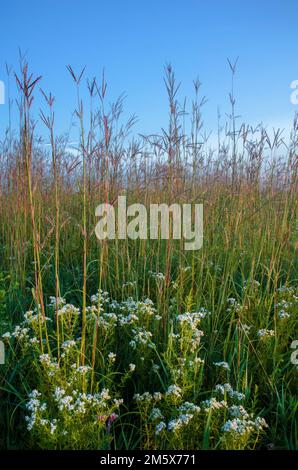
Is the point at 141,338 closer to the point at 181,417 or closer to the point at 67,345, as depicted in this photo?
the point at 67,345

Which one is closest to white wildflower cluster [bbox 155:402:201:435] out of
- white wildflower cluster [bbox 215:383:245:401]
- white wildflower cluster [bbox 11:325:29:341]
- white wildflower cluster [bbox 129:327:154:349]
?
white wildflower cluster [bbox 215:383:245:401]

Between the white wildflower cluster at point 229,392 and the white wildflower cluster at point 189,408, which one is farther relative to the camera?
the white wildflower cluster at point 229,392

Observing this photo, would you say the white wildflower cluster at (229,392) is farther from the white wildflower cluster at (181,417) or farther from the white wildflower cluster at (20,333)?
the white wildflower cluster at (20,333)

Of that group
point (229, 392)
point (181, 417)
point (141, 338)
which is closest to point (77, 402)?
point (181, 417)

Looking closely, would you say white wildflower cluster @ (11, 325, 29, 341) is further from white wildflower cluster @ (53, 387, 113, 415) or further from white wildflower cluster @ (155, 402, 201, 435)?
white wildflower cluster @ (155, 402, 201, 435)

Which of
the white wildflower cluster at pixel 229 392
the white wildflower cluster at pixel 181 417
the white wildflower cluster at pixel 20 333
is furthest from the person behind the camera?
the white wildflower cluster at pixel 20 333

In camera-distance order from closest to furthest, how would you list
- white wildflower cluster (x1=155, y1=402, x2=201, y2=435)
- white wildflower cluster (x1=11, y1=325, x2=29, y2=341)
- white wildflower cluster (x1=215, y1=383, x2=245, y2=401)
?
white wildflower cluster (x1=155, y1=402, x2=201, y2=435), white wildflower cluster (x1=215, y1=383, x2=245, y2=401), white wildflower cluster (x1=11, y1=325, x2=29, y2=341)

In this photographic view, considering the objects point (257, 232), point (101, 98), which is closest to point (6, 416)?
point (101, 98)

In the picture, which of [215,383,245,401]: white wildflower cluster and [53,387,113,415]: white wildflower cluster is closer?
[53,387,113,415]: white wildflower cluster

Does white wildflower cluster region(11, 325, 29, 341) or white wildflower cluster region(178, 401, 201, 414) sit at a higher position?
white wildflower cluster region(11, 325, 29, 341)

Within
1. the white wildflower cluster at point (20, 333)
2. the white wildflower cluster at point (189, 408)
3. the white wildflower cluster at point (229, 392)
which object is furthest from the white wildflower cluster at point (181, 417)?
the white wildflower cluster at point (20, 333)

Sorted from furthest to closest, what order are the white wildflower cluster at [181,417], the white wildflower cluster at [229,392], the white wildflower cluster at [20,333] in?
the white wildflower cluster at [20,333], the white wildflower cluster at [229,392], the white wildflower cluster at [181,417]

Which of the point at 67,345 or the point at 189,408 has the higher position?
the point at 67,345
